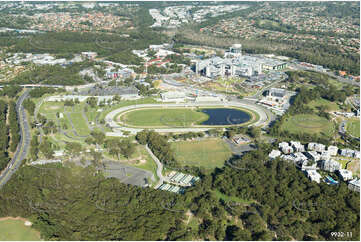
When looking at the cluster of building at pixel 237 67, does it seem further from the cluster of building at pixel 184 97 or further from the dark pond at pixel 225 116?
the dark pond at pixel 225 116

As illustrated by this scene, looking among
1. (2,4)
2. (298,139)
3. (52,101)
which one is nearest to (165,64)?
(52,101)

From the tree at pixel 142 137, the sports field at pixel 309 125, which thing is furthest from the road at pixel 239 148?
the tree at pixel 142 137

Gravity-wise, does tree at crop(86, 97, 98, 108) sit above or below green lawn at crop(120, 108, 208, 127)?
above

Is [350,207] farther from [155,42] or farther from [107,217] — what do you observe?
[155,42]

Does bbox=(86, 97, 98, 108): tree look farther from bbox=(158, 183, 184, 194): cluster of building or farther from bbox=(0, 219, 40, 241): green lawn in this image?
bbox=(0, 219, 40, 241): green lawn

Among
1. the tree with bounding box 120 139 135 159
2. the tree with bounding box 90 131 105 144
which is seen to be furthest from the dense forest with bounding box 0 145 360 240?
the tree with bounding box 90 131 105 144

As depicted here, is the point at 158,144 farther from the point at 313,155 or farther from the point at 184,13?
the point at 184,13
